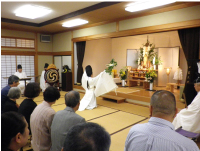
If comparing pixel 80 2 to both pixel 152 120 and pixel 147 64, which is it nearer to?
pixel 152 120

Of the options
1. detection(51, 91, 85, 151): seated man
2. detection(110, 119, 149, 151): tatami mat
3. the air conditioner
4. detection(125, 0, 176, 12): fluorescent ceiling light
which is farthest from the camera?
the air conditioner

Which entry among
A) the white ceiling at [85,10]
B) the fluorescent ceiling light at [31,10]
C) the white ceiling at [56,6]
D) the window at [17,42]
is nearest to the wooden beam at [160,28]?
the white ceiling at [85,10]

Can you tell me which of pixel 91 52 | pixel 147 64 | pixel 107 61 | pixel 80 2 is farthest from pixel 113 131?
pixel 107 61

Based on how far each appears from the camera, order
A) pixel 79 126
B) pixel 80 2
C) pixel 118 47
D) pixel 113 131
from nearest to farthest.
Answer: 1. pixel 79 126
2. pixel 113 131
3. pixel 80 2
4. pixel 118 47

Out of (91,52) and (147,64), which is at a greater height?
(91,52)

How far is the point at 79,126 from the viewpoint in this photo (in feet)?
2.45

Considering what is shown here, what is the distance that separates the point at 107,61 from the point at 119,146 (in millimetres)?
7251

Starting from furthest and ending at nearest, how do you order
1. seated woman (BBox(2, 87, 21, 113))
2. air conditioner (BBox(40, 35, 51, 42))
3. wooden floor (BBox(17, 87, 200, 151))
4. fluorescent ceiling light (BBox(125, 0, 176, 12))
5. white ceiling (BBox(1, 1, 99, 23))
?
1. air conditioner (BBox(40, 35, 51, 42))
2. white ceiling (BBox(1, 1, 99, 23))
3. fluorescent ceiling light (BBox(125, 0, 176, 12))
4. wooden floor (BBox(17, 87, 200, 151))
5. seated woman (BBox(2, 87, 21, 113))

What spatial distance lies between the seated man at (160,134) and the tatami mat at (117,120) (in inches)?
89.5

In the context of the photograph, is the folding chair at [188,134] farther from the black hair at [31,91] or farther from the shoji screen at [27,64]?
the shoji screen at [27,64]

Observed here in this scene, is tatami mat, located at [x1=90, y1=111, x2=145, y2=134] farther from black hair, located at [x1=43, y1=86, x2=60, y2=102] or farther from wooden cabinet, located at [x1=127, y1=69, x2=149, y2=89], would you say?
wooden cabinet, located at [x1=127, y1=69, x2=149, y2=89]

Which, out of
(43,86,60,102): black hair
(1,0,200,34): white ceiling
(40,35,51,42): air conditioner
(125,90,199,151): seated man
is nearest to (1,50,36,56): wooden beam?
(40,35,51,42): air conditioner

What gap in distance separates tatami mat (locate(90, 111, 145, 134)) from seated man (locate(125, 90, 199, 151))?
2274 mm

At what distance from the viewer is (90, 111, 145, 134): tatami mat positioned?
11.5 ft
